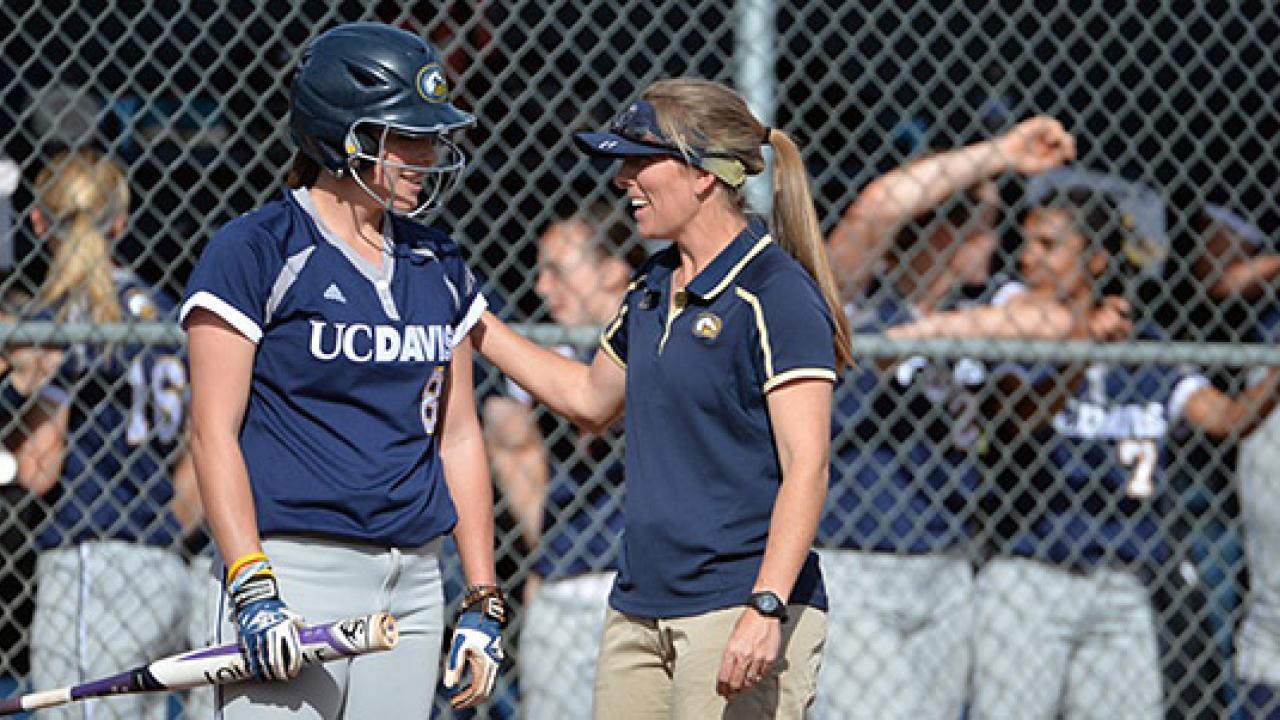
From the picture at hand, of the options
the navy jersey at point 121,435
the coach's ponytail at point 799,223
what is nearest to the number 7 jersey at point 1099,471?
the coach's ponytail at point 799,223

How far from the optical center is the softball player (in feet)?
14.8

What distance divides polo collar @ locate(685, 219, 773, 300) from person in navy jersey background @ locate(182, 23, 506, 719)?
43cm

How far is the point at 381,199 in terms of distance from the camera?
2.94 metres

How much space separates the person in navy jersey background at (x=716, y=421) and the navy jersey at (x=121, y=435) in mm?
1779

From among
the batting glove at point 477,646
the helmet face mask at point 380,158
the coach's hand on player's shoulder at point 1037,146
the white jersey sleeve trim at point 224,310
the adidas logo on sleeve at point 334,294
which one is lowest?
the coach's hand on player's shoulder at point 1037,146

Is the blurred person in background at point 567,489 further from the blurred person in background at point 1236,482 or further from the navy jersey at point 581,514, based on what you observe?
the blurred person in background at point 1236,482

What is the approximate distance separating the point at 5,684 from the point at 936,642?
7.79ft

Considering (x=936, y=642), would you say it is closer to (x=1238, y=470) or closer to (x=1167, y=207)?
(x=1238, y=470)

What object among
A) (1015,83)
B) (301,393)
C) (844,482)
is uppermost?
(301,393)

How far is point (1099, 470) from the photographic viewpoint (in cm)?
485

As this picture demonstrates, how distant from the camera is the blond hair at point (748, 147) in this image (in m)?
3.18

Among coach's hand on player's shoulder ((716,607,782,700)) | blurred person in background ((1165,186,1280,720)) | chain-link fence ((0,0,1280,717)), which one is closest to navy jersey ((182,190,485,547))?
coach's hand on player's shoulder ((716,607,782,700))

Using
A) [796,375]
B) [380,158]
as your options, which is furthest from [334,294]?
[796,375]

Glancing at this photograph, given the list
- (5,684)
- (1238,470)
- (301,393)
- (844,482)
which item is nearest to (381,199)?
(301,393)
